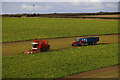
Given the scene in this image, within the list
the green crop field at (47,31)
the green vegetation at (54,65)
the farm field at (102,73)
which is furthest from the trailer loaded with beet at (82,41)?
the farm field at (102,73)

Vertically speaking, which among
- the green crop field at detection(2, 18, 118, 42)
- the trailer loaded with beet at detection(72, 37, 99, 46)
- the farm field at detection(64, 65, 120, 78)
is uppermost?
the green crop field at detection(2, 18, 118, 42)

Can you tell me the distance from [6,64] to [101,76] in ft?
28.3

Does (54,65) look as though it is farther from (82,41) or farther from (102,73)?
(82,41)

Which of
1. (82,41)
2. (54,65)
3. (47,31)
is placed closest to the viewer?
(54,65)

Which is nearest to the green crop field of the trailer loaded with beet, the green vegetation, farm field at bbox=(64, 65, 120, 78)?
the trailer loaded with beet

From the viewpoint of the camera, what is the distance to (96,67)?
15414 mm

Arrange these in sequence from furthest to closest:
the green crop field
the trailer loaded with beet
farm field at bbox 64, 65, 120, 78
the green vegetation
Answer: the green crop field → the trailer loaded with beet → the green vegetation → farm field at bbox 64, 65, 120, 78

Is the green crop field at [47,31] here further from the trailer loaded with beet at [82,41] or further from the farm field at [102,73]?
the farm field at [102,73]

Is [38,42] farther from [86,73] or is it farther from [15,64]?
[86,73]

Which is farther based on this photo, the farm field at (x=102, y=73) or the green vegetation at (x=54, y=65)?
the green vegetation at (x=54, y=65)

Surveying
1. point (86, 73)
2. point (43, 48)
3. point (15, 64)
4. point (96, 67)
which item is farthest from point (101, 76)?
point (43, 48)

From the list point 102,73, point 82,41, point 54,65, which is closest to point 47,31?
point 82,41

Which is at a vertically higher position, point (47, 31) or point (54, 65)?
point (47, 31)

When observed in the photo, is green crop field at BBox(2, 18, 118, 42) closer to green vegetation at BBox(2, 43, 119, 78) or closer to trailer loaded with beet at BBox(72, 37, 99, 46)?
trailer loaded with beet at BBox(72, 37, 99, 46)
